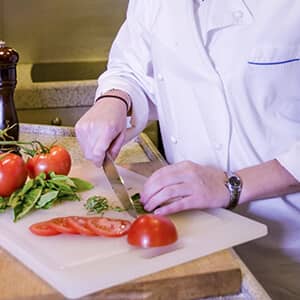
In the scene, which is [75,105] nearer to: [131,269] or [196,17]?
[196,17]

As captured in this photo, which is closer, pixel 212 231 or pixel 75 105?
pixel 212 231

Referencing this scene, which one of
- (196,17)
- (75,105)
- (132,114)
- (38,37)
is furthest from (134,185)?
(38,37)

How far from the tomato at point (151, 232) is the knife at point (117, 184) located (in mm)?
84

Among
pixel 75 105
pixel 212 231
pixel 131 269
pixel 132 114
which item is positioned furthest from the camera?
pixel 75 105

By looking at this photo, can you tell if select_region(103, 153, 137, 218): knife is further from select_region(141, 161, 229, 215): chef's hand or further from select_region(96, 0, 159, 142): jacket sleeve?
select_region(96, 0, 159, 142): jacket sleeve

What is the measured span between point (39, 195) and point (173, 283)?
255 millimetres

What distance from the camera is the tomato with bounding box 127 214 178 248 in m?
0.72

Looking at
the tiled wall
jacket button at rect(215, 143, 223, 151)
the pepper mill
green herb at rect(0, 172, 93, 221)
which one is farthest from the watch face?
the tiled wall

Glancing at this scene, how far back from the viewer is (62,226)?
759 mm

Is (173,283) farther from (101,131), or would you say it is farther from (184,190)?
(101,131)

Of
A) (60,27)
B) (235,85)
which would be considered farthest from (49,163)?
(60,27)

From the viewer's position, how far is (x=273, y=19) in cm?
86

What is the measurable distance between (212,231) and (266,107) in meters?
0.23

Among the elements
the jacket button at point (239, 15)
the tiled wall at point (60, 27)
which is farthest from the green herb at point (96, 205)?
the tiled wall at point (60, 27)
